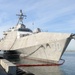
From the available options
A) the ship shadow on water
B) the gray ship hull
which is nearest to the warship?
the gray ship hull

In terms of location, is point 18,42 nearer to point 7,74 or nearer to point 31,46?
point 31,46

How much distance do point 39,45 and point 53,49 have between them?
234cm

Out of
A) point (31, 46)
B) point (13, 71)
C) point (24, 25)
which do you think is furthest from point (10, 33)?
point (13, 71)

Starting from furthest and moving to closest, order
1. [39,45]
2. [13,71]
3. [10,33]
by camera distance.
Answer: [10,33], [39,45], [13,71]

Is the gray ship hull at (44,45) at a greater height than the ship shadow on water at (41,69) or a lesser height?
greater

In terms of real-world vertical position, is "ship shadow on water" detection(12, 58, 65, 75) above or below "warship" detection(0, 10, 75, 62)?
below

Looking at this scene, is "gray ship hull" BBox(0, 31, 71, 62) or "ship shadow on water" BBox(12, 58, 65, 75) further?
"gray ship hull" BBox(0, 31, 71, 62)

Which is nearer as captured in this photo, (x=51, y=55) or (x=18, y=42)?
(x=51, y=55)

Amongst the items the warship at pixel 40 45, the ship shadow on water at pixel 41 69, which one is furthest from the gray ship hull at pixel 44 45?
the ship shadow on water at pixel 41 69

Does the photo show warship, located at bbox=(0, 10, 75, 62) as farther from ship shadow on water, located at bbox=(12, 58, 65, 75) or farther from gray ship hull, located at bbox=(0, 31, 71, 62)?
ship shadow on water, located at bbox=(12, 58, 65, 75)

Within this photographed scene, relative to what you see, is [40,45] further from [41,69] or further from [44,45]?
[41,69]

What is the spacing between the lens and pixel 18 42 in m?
32.2

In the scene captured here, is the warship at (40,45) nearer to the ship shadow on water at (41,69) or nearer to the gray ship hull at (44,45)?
the gray ship hull at (44,45)

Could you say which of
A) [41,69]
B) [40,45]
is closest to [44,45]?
[40,45]
